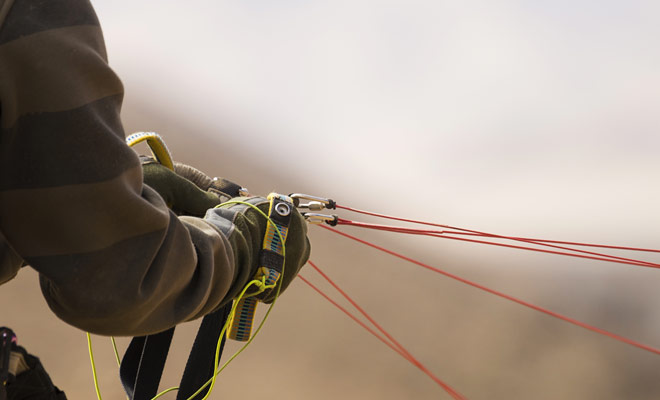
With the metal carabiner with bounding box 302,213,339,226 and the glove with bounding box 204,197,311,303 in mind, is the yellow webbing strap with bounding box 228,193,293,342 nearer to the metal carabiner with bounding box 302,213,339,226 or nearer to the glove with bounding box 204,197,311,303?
the glove with bounding box 204,197,311,303

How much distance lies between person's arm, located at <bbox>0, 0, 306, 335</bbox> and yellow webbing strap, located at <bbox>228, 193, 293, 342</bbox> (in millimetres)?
221

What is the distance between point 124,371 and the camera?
85 cm

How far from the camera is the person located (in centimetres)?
37

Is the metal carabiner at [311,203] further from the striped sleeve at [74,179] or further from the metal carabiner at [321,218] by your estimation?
the striped sleeve at [74,179]

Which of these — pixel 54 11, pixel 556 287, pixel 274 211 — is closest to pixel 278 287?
pixel 274 211

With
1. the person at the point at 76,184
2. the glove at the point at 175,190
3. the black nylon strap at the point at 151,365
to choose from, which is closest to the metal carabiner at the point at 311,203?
the glove at the point at 175,190

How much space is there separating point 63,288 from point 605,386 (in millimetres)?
1986

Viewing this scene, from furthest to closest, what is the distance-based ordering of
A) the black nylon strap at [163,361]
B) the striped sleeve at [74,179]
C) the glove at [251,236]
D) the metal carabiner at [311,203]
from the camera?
the metal carabiner at [311,203], the black nylon strap at [163,361], the glove at [251,236], the striped sleeve at [74,179]

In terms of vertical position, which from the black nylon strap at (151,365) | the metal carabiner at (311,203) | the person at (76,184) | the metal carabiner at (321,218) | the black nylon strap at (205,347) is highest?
the person at (76,184)

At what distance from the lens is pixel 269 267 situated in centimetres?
67

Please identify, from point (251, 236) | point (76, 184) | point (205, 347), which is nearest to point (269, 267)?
point (251, 236)

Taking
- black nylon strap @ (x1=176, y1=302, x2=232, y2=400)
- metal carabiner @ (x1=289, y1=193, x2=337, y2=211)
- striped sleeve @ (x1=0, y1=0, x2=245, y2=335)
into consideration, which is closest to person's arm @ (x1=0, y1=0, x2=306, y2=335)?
striped sleeve @ (x1=0, y1=0, x2=245, y2=335)

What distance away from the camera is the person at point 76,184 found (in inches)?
14.6

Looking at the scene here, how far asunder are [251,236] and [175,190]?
7.3 inches
